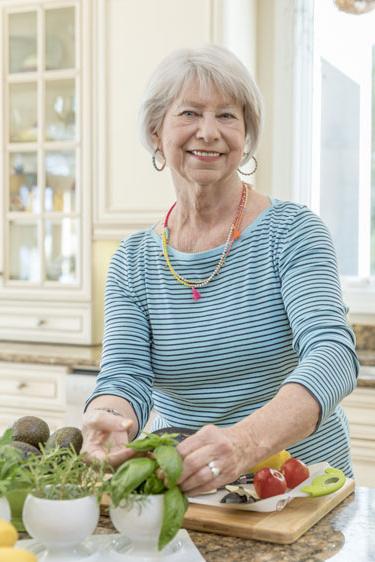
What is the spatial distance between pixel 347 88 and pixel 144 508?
267cm

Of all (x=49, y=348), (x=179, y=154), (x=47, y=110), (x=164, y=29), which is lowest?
(x=49, y=348)

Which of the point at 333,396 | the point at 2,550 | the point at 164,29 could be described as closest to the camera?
the point at 2,550

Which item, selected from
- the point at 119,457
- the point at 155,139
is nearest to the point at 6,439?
the point at 119,457

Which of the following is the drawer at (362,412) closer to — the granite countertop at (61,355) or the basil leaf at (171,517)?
the granite countertop at (61,355)

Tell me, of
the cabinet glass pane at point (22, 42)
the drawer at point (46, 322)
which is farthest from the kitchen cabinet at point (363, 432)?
the cabinet glass pane at point (22, 42)

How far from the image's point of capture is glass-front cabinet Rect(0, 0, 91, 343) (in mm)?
3451

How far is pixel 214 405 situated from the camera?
5.61 feet

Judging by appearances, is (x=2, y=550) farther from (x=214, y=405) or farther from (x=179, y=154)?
(x=179, y=154)

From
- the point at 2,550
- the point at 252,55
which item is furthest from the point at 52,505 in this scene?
the point at 252,55

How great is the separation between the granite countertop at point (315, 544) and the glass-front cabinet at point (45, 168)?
2.21 meters

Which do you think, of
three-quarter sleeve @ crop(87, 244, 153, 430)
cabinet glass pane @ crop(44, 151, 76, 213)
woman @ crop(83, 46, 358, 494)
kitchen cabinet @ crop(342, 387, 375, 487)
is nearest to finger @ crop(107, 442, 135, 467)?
woman @ crop(83, 46, 358, 494)

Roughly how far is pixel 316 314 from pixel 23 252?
232 cm

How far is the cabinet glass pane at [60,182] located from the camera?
350 centimetres

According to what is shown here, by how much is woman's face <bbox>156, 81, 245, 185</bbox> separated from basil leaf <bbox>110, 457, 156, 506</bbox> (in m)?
0.74
